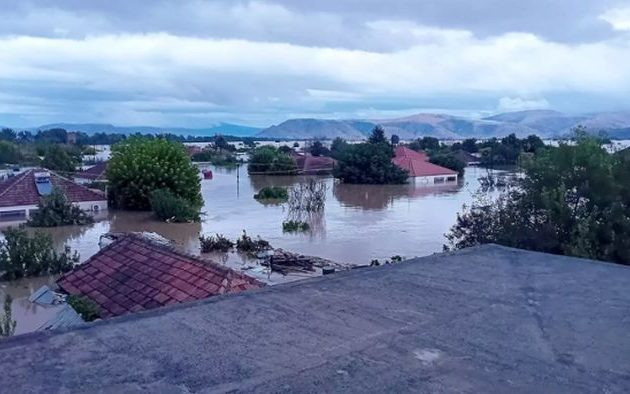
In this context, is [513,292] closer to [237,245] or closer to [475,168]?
[237,245]

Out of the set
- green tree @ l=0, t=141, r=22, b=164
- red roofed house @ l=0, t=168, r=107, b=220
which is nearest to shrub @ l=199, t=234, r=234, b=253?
red roofed house @ l=0, t=168, r=107, b=220

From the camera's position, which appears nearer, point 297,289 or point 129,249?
point 297,289

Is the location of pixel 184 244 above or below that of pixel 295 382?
below

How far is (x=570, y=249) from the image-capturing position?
12.1 meters

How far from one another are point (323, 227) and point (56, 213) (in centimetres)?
984

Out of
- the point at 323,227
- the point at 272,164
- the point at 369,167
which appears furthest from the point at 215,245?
the point at 272,164

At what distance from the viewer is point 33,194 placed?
2636cm

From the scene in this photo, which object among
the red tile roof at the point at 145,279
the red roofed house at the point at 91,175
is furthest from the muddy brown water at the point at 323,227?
the red roofed house at the point at 91,175

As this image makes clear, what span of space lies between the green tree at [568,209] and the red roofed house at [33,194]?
712 inches

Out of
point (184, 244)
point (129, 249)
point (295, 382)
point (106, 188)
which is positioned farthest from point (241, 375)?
point (106, 188)

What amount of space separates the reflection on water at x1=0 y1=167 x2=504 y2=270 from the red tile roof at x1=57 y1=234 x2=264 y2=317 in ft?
27.2

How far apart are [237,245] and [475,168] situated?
3921cm

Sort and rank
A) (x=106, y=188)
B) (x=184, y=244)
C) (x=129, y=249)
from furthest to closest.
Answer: (x=106, y=188) < (x=184, y=244) < (x=129, y=249)

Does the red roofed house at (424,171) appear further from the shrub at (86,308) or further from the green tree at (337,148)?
the shrub at (86,308)
